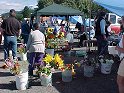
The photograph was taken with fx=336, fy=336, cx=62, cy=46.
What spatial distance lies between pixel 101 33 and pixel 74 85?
3.63m

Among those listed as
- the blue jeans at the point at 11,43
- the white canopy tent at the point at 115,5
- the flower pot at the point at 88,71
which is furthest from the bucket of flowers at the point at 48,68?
the blue jeans at the point at 11,43

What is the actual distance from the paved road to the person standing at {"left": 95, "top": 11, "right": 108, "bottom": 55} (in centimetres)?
218

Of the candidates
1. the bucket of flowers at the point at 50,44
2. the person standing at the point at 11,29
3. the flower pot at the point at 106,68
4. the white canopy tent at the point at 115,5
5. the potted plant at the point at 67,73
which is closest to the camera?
the white canopy tent at the point at 115,5

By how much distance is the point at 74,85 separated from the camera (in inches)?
340

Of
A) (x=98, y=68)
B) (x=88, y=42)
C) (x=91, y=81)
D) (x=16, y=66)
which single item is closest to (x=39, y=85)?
(x=16, y=66)

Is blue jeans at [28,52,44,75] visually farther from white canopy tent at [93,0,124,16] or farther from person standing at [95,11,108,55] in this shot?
person standing at [95,11,108,55]

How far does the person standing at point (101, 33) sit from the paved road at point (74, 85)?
2.18m

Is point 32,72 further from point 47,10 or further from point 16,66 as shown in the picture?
point 47,10

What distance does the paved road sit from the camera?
8125 millimetres

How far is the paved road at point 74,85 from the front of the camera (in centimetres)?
812

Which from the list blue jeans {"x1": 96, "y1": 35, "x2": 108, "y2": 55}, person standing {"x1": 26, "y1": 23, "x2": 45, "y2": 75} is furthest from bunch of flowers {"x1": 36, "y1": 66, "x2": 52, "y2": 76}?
blue jeans {"x1": 96, "y1": 35, "x2": 108, "y2": 55}

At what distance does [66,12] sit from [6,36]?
847 cm

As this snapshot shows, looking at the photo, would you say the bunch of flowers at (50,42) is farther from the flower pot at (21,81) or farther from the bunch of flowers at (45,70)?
the flower pot at (21,81)

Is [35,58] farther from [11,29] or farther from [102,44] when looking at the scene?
[102,44]
